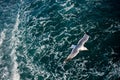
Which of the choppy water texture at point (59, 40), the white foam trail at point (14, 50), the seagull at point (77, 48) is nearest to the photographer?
the choppy water texture at point (59, 40)

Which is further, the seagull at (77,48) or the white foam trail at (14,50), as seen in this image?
the white foam trail at (14,50)

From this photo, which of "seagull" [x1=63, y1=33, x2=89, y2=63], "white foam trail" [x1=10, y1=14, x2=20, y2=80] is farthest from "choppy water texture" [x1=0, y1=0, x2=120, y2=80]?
"seagull" [x1=63, y1=33, x2=89, y2=63]

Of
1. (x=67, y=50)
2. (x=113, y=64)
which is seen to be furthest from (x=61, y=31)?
(x=113, y=64)

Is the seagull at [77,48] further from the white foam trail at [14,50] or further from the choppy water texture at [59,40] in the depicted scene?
the white foam trail at [14,50]

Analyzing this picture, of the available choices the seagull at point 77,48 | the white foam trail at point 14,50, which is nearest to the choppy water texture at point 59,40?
the white foam trail at point 14,50

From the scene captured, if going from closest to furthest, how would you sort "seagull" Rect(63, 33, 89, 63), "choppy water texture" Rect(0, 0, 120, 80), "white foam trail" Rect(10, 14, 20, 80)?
1. "choppy water texture" Rect(0, 0, 120, 80)
2. "seagull" Rect(63, 33, 89, 63)
3. "white foam trail" Rect(10, 14, 20, 80)

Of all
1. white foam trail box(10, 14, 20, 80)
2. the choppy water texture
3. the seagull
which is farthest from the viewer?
white foam trail box(10, 14, 20, 80)

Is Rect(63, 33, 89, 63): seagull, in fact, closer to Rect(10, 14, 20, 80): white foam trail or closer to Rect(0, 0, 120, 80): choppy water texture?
Rect(0, 0, 120, 80): choppy water texture

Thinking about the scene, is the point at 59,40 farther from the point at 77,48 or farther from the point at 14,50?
the point at 14,50

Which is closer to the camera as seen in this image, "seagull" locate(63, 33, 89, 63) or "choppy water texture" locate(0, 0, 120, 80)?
"choppy water texture" locate(0, 0, 120, 80)
